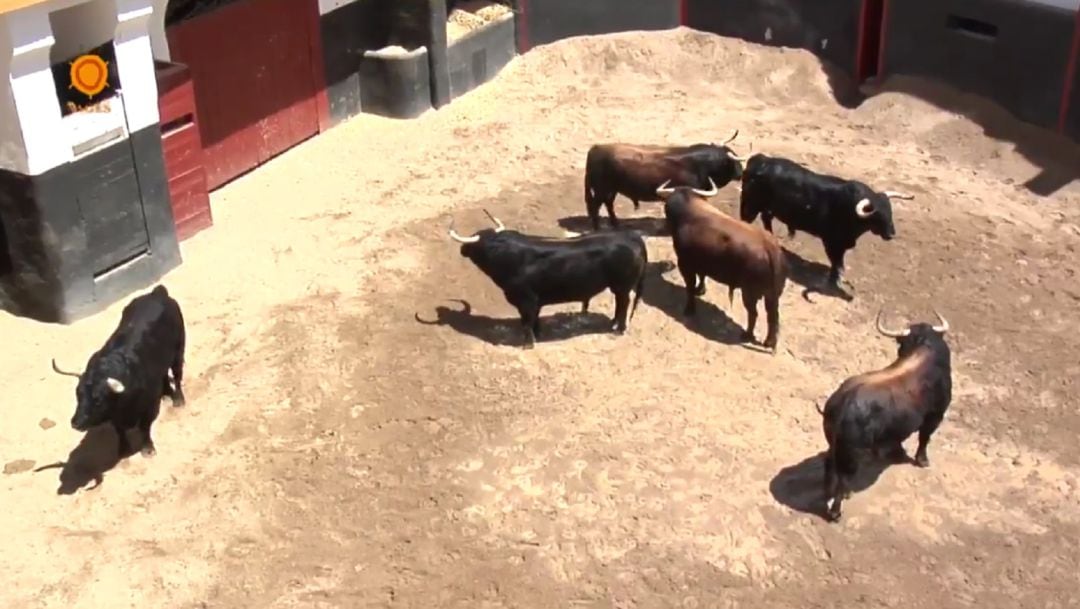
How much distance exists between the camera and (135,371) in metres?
9.21

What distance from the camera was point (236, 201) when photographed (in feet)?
45.1

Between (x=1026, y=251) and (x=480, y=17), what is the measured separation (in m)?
7.55

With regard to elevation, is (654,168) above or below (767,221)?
above

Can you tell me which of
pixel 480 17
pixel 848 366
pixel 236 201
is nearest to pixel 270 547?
pixel 848 366

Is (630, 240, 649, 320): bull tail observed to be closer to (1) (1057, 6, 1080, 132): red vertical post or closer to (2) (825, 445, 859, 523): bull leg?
(2) (825, 445, 859, 523): bull leg

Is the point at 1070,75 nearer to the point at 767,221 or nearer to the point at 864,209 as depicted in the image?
the point at 864,209

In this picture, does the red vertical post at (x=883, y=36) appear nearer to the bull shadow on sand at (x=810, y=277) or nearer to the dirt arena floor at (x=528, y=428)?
the dirt arena floor at (x=528, y=428)

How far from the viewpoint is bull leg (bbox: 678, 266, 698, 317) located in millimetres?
11172

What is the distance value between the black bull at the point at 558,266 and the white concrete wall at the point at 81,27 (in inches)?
138

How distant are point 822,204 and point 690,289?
59.9 inches

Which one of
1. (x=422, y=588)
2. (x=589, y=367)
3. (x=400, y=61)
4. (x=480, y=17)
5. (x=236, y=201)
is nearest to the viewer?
(x=422, y=588)

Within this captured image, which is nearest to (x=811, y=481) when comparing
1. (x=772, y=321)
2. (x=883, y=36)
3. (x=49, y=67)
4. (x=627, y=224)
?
(x=772, y=321)

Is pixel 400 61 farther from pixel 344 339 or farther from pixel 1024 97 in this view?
pixel 1024 97

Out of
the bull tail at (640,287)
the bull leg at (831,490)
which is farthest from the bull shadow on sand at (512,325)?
the bull leg at (831,490)
